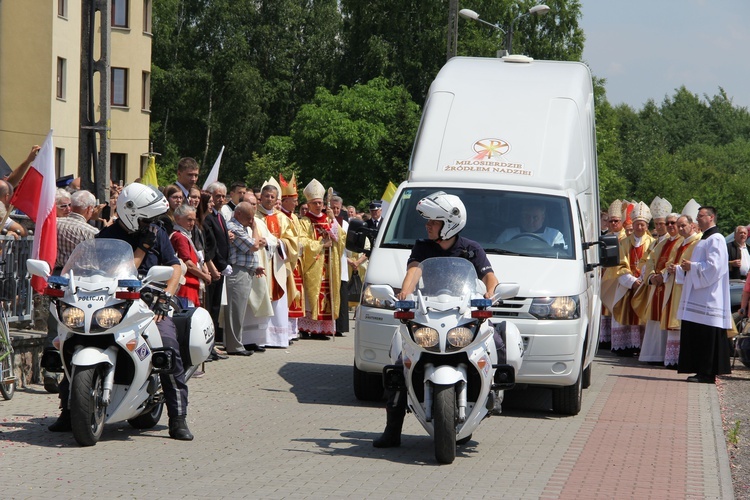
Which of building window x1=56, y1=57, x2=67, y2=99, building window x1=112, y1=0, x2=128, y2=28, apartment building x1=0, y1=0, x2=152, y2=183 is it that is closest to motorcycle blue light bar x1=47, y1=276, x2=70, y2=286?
apartment building x1=0, y1=0, x2=152, y2=183

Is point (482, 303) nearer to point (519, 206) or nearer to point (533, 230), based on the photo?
point (533, 230)

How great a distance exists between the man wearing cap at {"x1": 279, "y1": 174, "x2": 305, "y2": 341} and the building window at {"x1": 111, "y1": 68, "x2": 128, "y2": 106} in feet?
118

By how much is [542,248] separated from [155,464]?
500cm

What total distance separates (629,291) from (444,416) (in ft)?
37.1

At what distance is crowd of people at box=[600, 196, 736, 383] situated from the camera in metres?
15.9

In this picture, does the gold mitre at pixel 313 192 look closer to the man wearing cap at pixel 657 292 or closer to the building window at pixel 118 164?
the man wearing cap at pixel 657 292

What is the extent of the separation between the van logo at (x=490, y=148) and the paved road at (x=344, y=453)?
247 cm

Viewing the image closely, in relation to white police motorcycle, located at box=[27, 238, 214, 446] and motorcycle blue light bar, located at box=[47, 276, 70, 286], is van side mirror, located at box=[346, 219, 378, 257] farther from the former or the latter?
motorcycle blue light bar, located at box=[47, 276, 70, 286]

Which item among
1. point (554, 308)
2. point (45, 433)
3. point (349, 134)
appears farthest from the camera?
point (349, 134)

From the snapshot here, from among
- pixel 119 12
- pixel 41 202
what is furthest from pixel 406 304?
pixel 119 12

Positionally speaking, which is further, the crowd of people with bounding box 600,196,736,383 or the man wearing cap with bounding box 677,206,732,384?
the crowd of people with bounding box 600,196,736,383

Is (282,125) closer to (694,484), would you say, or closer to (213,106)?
(213,106)

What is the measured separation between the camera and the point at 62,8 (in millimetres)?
44156

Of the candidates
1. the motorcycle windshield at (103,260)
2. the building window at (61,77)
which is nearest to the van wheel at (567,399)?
the motorcycle windshield at (103,260)
